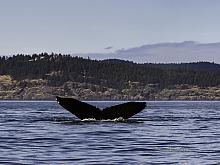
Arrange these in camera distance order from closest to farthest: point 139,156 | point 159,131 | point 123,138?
1. point 139,156
2. point 123,138
3. point 159,131

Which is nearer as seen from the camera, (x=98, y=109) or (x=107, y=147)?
(x=107, y=147)

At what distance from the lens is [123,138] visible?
42406 millimetres

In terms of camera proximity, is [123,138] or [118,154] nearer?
[118,154]

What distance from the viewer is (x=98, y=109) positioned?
63844mm

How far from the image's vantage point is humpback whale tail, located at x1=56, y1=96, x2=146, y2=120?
206 feet

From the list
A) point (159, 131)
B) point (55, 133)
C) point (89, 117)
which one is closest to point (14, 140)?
point (55, 133)

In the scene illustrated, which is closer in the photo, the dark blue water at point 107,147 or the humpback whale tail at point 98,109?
the dark blue water at point 107,147

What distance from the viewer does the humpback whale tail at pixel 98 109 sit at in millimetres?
62719

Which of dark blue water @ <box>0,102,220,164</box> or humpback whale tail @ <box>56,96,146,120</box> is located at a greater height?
humpback whale tail @ <box>56,96,146,120</box>

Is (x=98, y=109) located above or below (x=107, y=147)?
above

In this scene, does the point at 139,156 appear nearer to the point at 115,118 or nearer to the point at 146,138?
the point at 146,138

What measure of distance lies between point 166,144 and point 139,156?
6824mm

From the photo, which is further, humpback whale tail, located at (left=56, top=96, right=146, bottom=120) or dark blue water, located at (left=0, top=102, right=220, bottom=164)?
humpback whale tail, located at (left=56, top=96, right=146, bottom=120)

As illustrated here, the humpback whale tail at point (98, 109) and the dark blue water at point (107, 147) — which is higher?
the humpback whale tail at point (98, 109)
